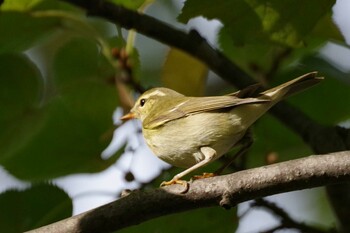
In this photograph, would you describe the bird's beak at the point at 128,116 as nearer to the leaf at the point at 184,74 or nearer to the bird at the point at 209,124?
the leaf at the point at 184,74

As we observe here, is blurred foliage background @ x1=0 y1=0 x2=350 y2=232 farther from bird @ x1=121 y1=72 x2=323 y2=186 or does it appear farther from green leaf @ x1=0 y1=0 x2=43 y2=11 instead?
bird @ x1=121 y1=72 x2=323 y2=186

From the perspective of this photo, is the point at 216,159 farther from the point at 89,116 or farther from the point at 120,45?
the point at 120,45

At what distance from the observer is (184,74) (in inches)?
145

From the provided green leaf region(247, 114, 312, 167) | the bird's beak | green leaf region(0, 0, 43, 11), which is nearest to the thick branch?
green leaf region(247, 114, 312, 167)

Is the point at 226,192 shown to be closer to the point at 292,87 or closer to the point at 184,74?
the point at 292,87

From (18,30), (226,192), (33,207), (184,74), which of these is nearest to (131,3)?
(184,74)

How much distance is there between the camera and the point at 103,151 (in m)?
A: 3.45

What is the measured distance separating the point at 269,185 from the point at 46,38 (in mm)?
1630

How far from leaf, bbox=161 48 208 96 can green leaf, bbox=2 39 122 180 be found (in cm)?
26

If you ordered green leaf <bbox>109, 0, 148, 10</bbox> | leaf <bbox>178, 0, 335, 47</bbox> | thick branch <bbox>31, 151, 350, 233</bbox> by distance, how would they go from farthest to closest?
green leaf <bbox>109, 0, 148, 10</bbox> → leaf <bbox>178, 0, 335, 47</bbox> → thick branch <bbox>31, 151, 350, 233</bbox>

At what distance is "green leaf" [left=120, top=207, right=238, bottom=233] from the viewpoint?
299cm

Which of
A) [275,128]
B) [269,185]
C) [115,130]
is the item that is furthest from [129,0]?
[269,185]

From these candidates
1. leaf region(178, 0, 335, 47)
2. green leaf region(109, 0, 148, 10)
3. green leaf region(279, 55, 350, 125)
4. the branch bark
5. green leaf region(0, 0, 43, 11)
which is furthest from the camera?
green leaf region(109, 0, 148, 10)

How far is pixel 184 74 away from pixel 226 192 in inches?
57.1
